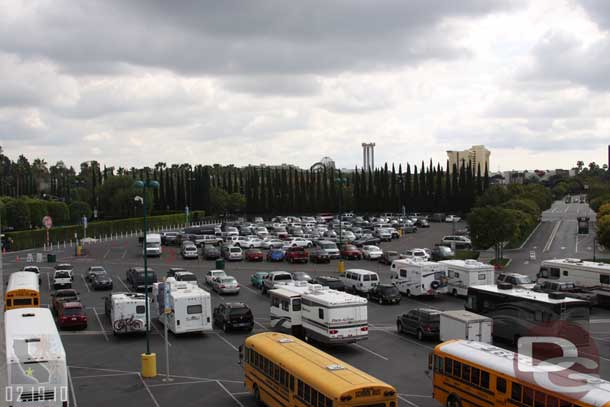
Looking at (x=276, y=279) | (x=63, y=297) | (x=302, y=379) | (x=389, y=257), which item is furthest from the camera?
(x=389, y=257)

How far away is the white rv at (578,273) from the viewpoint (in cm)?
3694

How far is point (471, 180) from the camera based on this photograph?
120m

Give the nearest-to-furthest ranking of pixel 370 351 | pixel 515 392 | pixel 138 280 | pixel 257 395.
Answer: pixel 515 392 → pixel 257 395 → pixel 370 351 → pixel 138 280

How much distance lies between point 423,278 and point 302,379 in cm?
2282

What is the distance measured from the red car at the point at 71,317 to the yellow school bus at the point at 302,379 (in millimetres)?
13073

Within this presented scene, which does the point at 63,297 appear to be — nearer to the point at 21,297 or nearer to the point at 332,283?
the point at 21,297

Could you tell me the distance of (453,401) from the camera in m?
18.5

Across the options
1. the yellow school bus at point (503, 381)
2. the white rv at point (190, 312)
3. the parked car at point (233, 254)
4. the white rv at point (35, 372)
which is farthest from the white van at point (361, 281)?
the white rv at point (35, 372)

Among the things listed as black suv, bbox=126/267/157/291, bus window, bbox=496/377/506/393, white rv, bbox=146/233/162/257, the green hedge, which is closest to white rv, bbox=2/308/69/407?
bus window, bbox=496/377/506/393

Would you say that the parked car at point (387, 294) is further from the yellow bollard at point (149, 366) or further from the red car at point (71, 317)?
the yellow bollard at point (149, 366)

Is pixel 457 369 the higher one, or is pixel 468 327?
pixel 457 369

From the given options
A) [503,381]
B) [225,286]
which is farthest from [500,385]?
[225,286]

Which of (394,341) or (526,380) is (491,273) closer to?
(394,341)

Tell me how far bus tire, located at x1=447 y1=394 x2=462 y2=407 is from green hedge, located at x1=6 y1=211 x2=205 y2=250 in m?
63.7
